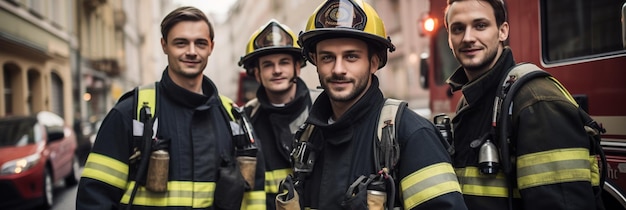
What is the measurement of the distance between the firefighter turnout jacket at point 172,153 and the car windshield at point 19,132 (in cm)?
548

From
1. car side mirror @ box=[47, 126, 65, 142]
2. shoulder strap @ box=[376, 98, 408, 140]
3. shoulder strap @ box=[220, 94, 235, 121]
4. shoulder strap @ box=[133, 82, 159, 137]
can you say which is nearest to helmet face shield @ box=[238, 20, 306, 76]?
shoulder strap @ box=[220, 94, 235, 121]

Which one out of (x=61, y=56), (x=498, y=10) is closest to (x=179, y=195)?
(x=498, y=10)

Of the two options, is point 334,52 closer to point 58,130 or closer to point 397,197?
point 397,197

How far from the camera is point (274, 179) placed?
341cm

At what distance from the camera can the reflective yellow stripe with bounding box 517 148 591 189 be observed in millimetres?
1877

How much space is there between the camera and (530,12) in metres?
3.48

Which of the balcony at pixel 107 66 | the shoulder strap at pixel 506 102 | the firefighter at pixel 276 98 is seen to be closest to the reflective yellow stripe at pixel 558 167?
the shoulder strap at pixel 506 102

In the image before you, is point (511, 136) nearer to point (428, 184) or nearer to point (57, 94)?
point (428, 184)

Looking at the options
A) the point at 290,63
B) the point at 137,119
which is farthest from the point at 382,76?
the point at 137,119

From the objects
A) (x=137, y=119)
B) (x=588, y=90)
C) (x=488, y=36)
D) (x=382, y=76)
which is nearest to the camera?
(x=488, y=36)

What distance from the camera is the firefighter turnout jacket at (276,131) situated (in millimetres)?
3404

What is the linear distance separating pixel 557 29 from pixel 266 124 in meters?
2.12

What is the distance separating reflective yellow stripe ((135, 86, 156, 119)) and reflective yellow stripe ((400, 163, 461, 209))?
142 cm

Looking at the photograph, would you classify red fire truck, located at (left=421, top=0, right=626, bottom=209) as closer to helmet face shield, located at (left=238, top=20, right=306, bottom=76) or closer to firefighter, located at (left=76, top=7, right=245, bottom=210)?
helmet face shield, located at (left=238, top=20, right=306, bottom=76)
